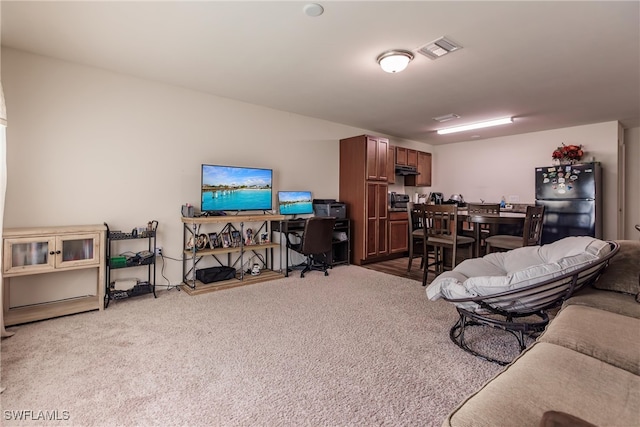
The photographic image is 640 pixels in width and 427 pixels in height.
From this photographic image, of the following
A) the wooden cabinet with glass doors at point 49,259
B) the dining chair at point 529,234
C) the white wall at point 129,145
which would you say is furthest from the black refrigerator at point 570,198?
the wooden cabinet with glass doors at point 49,259

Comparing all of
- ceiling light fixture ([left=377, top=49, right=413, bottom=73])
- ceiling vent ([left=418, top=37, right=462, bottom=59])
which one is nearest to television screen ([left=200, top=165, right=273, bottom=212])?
ceiling light fixture ([left=377, top=49, right=413, bottom=73])

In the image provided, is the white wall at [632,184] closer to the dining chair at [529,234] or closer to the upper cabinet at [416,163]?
the upper cabinet at [416,163]

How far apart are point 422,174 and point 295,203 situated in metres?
3.54

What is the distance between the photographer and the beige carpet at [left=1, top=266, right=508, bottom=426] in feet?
4.96

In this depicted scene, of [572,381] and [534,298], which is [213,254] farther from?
[572,381]

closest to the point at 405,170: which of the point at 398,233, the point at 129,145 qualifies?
the point at 398,233

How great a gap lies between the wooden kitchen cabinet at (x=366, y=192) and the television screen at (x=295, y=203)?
0.82 meters

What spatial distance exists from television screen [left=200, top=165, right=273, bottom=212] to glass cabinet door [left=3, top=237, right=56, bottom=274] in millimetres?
1490

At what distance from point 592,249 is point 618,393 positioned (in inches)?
46.0

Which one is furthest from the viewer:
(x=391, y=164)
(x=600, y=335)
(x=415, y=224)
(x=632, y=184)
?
(x=391, y=164)

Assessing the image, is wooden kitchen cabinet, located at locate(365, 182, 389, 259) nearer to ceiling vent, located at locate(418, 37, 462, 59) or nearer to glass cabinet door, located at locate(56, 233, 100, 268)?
ceiling vent, located at locate(418, 37, 462, 59)

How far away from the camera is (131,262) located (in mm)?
3115

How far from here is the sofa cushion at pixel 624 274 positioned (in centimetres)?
189

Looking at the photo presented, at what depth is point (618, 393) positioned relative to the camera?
3.15ft
